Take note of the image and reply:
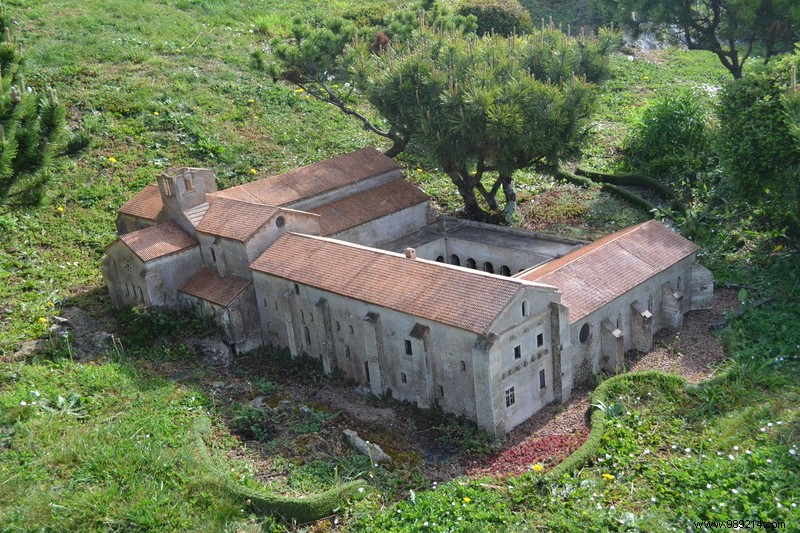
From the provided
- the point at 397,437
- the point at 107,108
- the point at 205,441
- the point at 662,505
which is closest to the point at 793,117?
the point at 662,505

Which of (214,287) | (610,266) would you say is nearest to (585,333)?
(610,266)

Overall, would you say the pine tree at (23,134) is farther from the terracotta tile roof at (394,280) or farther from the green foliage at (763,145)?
the green foliage at (763,145)

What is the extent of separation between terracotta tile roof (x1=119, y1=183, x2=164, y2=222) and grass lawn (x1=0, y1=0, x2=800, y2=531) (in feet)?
10.6

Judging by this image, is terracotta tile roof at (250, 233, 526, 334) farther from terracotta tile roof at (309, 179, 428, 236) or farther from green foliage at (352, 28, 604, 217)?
green foliage at (352, 28, 604, 217)

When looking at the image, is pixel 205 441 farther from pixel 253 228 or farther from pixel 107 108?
pixel 107 108

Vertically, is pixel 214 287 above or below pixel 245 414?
above

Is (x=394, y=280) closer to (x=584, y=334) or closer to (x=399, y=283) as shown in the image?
(x=399, y=283)

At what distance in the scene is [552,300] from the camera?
1005 inches

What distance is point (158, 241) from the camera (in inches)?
1249

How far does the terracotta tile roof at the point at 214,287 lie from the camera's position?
30.4 metres

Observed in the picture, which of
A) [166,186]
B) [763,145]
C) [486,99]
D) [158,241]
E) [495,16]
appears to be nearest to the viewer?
[763,145]

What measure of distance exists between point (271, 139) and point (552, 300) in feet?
84.6

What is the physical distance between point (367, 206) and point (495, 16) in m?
26.6

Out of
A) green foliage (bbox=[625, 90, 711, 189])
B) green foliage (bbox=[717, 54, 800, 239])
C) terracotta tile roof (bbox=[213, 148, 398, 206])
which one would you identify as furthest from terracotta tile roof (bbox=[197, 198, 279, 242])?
green foliage (bbox=[625, 90, 711, 189])
